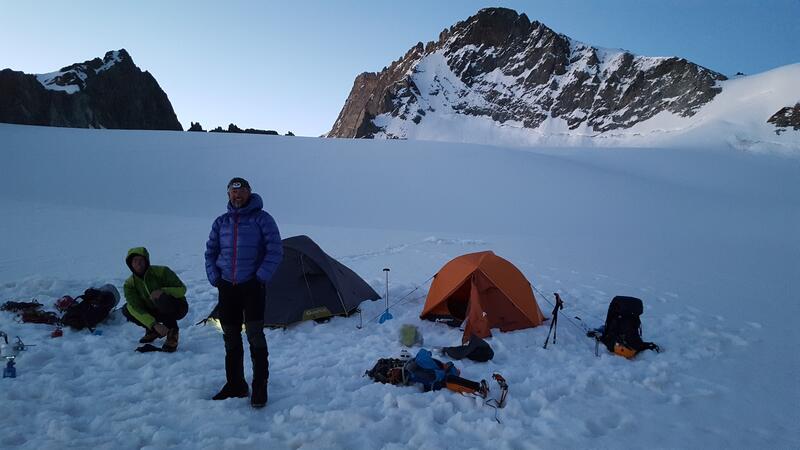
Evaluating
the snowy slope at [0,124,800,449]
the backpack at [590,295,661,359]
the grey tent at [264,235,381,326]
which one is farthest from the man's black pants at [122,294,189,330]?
the backpack at [590,295,661,359]

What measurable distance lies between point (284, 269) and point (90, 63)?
104 m

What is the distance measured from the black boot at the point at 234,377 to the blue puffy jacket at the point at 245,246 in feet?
2.19

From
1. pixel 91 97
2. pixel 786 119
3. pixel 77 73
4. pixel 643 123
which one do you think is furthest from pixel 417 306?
pixel 77 73

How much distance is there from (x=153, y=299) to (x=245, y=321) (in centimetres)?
200

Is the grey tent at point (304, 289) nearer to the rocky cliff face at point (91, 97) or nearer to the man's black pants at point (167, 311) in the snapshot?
the man's black pants at point (167, 311)

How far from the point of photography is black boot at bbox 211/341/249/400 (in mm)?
3805

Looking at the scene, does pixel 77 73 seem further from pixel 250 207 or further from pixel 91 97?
pixel 250 207

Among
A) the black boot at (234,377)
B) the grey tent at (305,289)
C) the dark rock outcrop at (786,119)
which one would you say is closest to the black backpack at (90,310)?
the grey tent at (305,289)

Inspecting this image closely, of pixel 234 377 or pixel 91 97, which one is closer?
pixel 234 377

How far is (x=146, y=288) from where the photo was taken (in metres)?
5.11

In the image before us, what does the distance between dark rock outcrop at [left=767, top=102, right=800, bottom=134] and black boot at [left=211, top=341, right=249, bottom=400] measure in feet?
258

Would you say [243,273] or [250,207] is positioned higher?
[250,207]

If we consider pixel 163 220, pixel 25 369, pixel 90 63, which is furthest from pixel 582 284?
pixel 90 63

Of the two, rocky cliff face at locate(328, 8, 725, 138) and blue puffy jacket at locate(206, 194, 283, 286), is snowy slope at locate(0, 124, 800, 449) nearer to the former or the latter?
blue puffy jacket at locate(206, 194, 283, 286)
